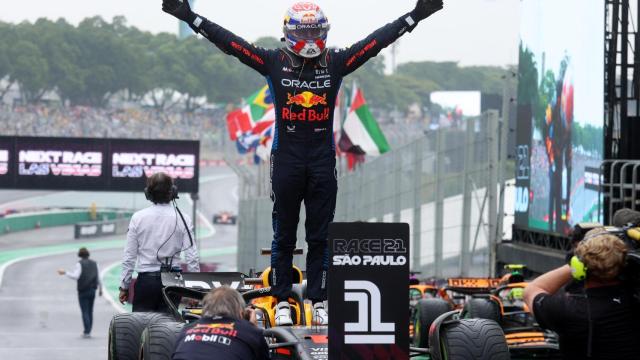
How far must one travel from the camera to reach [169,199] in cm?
1052

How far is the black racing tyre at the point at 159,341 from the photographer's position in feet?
27.3

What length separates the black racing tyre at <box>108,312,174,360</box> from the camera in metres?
9.18

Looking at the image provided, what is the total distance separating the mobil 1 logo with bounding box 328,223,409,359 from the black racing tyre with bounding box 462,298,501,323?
772 cm

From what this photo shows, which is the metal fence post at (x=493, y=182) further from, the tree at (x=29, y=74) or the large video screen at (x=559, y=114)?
the tree at (x=29, y=74)

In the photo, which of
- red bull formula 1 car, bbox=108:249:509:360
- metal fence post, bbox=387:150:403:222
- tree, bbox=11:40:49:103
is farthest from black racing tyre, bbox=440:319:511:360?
tree, bbox=11:40:49:103

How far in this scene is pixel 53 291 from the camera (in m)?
50.9

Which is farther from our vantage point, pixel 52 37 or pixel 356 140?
pixel 52 37

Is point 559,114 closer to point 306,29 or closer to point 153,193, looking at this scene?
point 153,193

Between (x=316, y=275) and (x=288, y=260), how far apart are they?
0.76 ft

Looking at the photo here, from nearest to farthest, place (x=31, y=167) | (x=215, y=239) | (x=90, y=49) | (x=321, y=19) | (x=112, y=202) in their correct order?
(x=321, y=19) < (x=31, y=167) < (x=215, y=239) < (x=112, y=202) < (x=90, y=49)

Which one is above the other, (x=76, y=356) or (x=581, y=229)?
(x=581, y=229)

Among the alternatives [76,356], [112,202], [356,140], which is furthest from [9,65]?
[76,356]

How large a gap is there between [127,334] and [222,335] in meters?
2.41

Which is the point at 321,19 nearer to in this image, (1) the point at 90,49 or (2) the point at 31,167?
(2) the point at 31,167
